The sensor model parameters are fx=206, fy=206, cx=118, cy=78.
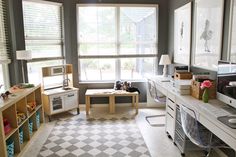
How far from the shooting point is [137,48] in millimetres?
4992

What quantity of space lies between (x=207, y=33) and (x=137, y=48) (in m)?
2.09

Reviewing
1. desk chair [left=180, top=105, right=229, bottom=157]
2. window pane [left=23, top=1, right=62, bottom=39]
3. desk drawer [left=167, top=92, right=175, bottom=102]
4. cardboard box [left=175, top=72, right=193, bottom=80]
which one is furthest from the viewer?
window pane [left=23, top=1, right=62, bottom=39]

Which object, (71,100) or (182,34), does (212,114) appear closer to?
(182,34)

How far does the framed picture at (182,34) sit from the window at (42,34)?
2558mm

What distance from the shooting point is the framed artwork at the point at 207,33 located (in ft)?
9.21

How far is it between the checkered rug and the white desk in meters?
0.94

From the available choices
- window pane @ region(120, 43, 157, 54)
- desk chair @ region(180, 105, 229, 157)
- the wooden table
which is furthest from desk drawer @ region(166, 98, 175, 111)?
window pane @ region(120, 43, 157, 54)

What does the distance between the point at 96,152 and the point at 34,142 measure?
3.57 ft

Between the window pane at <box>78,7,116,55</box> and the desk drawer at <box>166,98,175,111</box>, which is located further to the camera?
the window pane at <box>78,7,116,55</box>

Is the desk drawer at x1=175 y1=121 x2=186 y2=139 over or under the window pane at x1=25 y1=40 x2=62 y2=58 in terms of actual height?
under

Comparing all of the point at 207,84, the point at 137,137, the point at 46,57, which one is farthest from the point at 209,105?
the point at 46,57

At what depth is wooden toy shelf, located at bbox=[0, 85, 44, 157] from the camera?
98.9 inches

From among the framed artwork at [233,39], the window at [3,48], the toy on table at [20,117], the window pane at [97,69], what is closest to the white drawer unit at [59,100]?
the window pane at [97,69]

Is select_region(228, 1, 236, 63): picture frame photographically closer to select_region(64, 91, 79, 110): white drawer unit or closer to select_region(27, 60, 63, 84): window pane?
select_region(64, 91, 79, 110): white drawer unit
